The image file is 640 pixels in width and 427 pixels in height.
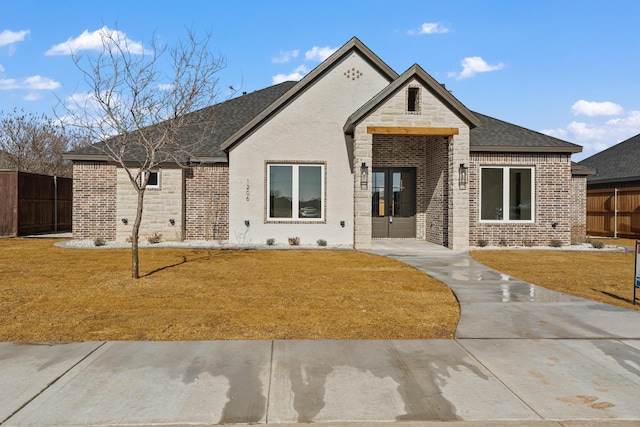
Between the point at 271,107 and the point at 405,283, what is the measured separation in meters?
9.30

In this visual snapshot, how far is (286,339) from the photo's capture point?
5.57 metres

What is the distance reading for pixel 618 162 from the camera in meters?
25.5

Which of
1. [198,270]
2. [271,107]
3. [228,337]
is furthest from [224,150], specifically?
[228,337]

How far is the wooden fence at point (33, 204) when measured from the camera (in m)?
19.5

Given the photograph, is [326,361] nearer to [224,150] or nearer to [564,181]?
[224,150]

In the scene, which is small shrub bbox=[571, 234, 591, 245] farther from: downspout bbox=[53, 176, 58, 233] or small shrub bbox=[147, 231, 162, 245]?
downspout bbox=[53, 176, 58, 233]

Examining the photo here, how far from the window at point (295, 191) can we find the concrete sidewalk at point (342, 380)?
10.8m

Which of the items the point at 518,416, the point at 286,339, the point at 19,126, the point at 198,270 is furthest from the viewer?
the point at 19,126

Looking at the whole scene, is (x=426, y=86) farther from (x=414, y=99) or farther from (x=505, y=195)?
(x=505, y=195)

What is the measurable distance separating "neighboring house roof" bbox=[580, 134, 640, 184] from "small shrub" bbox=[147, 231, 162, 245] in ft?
72.2

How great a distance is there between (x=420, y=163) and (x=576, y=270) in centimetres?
769

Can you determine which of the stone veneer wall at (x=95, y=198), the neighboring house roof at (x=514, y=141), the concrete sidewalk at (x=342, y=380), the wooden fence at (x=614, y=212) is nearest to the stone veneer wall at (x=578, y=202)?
the neighboring house roof at (x=514, y=141)

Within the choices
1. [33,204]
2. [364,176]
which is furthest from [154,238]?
[33,204]

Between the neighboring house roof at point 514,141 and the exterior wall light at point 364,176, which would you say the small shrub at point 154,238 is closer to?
the exterior wall light at point 364,176
